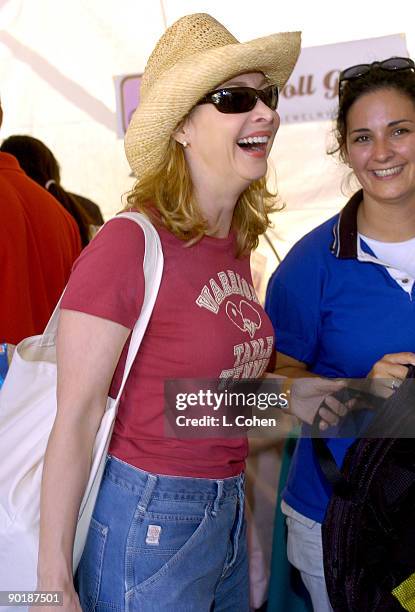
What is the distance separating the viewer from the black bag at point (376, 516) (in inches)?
59.0

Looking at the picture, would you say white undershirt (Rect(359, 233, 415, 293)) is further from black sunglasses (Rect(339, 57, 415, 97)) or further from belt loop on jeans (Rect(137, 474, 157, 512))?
belt loop on jeans (Rect(137, 474, 157, 512))

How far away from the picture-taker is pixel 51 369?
134cm

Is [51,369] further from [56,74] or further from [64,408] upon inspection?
[56,74]

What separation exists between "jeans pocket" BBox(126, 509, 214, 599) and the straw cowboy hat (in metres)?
0.62

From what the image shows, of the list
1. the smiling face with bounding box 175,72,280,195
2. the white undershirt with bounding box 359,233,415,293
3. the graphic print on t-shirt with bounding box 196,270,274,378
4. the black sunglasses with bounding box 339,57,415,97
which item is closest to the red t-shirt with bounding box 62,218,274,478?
the graphic print on t-shirt with bounding box 196,270,274,378

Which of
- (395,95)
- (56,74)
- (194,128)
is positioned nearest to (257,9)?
(56,74)

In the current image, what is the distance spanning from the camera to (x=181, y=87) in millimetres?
1415

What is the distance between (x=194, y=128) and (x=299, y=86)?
1.38 m

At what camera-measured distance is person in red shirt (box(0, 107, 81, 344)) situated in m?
2.06

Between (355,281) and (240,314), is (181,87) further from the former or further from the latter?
(355,281)

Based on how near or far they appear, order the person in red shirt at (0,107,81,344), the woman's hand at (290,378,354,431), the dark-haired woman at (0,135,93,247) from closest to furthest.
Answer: the woman's hand at (290,378,354,431) → the person in red shirt at (0,107,81,344) → the dark-haired woman at (0,135,93,247)

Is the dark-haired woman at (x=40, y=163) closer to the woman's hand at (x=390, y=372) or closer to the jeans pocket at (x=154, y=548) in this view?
the woman's hand at (x=390, y=372)

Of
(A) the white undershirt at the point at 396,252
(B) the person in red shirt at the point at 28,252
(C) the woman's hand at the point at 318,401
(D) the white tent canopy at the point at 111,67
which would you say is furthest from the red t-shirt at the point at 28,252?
(A) the white undershirt at the point at 396,252

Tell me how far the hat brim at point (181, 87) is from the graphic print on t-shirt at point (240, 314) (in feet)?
0.85
